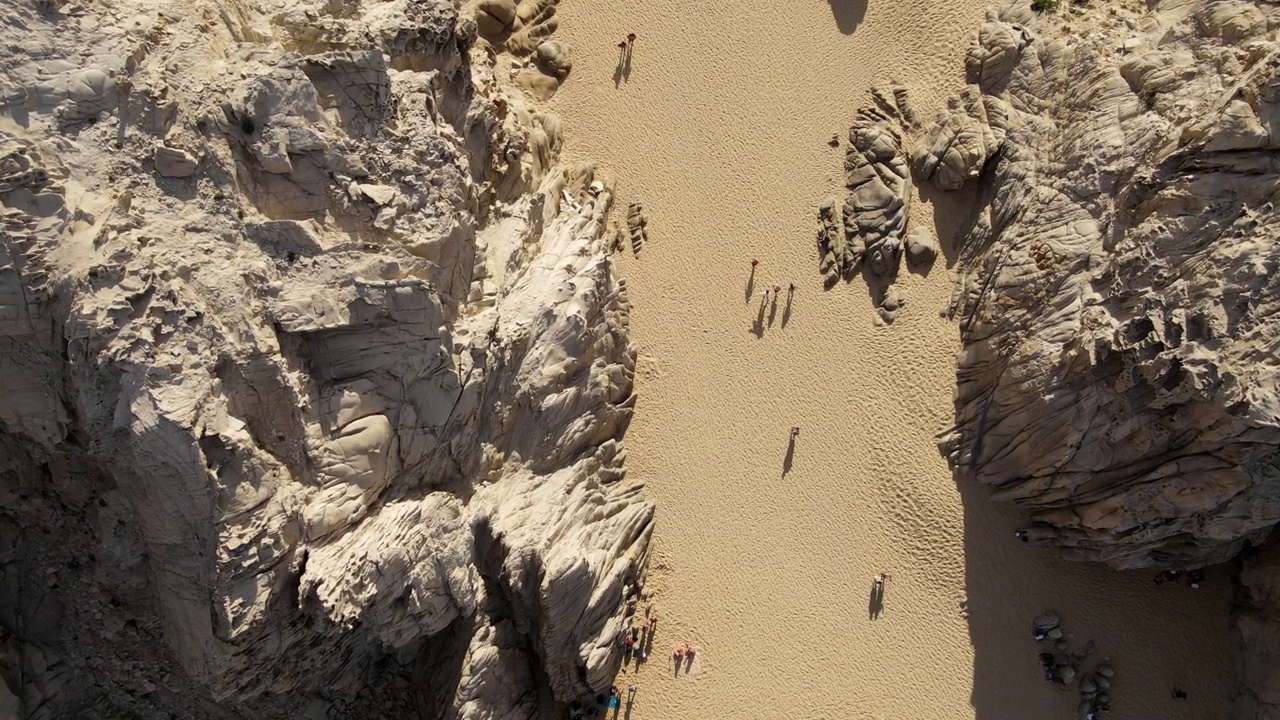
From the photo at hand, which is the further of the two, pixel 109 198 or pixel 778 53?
pixel 778 53

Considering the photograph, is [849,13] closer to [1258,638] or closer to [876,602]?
[876,602]

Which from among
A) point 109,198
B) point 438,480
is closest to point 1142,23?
point 438,480

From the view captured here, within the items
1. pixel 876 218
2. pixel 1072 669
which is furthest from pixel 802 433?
pixel 1072 669

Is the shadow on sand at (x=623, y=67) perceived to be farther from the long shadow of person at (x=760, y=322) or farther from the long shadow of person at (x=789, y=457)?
the long shadow of person at (x=789, y=457)

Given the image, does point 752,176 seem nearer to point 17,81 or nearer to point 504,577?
point 504,577

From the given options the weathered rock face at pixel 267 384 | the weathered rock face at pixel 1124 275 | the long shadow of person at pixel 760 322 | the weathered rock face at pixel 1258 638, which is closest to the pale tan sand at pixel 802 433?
the long shadow of person at pixel 760 322

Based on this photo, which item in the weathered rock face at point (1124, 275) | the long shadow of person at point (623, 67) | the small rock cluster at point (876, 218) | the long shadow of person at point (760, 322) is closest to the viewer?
the weathered rock face at point (1124, 275)

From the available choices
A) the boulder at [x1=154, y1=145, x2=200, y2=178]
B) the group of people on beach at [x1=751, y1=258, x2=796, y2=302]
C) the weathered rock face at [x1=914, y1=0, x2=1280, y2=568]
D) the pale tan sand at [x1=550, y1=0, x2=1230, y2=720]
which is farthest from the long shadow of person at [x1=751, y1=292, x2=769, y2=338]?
the boulder at [x1=154, y1=145, x2=200, y2=178]
